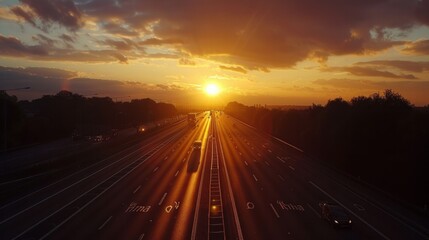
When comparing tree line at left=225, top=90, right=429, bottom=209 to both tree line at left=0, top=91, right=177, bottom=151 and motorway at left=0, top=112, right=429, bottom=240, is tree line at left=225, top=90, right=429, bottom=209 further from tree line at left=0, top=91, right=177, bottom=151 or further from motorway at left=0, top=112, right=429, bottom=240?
tree line at left=0, top=91, right=177, bottom=151

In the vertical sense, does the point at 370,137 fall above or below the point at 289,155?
above

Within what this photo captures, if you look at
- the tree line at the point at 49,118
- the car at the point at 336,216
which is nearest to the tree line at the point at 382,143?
the car at the point at 336,216

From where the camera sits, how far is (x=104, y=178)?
49250 millimetres

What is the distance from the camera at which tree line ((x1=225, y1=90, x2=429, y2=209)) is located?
40.3 metres

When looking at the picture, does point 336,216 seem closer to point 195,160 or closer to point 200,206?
point 200,206

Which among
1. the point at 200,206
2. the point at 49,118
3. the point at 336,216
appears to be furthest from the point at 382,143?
the point at 49,118

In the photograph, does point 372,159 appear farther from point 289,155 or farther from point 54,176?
point 54,176

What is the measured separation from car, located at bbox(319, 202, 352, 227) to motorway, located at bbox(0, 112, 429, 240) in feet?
1.43

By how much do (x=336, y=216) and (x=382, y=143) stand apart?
2398 cm

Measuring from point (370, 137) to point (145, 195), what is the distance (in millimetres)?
Result: 28407

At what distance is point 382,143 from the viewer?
1983 inches

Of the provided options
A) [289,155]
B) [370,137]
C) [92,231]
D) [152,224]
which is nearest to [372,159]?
[370,137]

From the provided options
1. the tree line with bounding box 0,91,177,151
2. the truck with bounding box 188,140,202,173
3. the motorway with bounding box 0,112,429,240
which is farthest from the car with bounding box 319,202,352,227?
the tree line with bounding box 0,91,177,151

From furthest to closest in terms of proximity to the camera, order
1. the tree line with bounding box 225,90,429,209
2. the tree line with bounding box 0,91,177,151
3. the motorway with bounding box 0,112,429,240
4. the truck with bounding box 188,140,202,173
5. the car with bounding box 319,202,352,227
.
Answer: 1. the tree line with bounding box 0,91,177,151
2. the truck with bounding box 188,140,202,173
3. the tree line with bounding box 225,90,429,209
4. the car with bounding box 319,202,352,227
5. the motorway with bounding box 0,112,429,240
